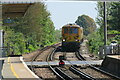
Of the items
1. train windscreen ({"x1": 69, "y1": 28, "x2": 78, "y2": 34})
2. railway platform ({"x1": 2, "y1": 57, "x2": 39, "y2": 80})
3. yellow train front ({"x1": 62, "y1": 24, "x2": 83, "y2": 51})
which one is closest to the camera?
railway platform ({"x1": 2, "y1": 57, "x2": 39, "y2": 80})

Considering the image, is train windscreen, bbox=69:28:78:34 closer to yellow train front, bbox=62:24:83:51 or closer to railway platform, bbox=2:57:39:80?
yellow train front, bbox=62:24:83:51

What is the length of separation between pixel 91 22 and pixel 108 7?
93.3m

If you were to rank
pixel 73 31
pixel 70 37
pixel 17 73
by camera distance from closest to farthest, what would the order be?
pixel 17 73, pixel 70 37, pixel 73 31

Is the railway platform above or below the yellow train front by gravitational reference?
below

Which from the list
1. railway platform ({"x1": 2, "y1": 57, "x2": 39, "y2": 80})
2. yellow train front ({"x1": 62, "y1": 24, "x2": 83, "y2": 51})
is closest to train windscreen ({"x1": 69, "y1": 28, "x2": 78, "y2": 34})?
yellow train front ({"x1": 62, "y1": 24, "x2": 83, "y2": 51})

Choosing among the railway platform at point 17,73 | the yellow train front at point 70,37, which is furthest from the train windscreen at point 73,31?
the railway platform at point 17,73

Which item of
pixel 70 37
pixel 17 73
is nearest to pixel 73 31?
pixel 70 37

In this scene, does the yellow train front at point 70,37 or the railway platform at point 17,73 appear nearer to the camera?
the railway platform at point 17,73

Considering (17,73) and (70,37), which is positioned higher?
(70,37)

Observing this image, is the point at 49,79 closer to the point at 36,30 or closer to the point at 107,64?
the point at 107,64

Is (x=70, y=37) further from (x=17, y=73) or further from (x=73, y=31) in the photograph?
(x=17, y=73)

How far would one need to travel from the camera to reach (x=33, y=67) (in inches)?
829

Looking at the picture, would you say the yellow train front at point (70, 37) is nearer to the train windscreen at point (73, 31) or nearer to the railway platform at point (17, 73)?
the train windscreen at point (73, 31)

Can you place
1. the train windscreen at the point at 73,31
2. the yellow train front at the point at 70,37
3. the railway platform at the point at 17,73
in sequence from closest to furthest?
the railway platform at the point at 17,73
the yellow train front at the point at 70,37
the train windscreen at the point at 73,31
